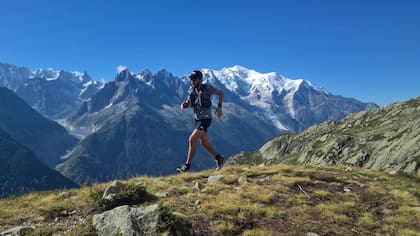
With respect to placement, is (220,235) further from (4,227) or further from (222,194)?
(4,227)

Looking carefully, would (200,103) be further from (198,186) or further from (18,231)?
(18,231)

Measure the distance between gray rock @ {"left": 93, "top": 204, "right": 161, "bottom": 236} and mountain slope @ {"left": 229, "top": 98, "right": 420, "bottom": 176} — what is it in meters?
27.1

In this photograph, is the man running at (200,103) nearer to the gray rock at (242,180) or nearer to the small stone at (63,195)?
the gray rock at (242,180)

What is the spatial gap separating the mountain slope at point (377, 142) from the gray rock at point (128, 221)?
2713 cm

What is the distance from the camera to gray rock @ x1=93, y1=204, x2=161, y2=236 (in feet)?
28.6

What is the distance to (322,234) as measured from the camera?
10273 millimetres

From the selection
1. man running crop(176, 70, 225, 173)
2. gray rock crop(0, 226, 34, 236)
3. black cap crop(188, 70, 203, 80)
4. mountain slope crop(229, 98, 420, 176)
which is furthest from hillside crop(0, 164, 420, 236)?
mountain slope crop(229, 98, 420, 176)

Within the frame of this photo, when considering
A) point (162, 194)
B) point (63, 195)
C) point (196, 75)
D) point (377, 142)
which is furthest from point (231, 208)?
point (377, 142)

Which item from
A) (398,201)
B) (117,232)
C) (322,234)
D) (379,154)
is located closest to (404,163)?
(379,154)

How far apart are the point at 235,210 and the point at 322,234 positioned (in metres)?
2.45

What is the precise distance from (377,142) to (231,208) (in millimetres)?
98494

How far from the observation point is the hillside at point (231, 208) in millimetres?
9609

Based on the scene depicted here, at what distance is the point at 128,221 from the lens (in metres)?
8.85

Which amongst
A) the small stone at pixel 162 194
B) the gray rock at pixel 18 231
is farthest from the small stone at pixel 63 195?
the gray rock at pixel 18 231
